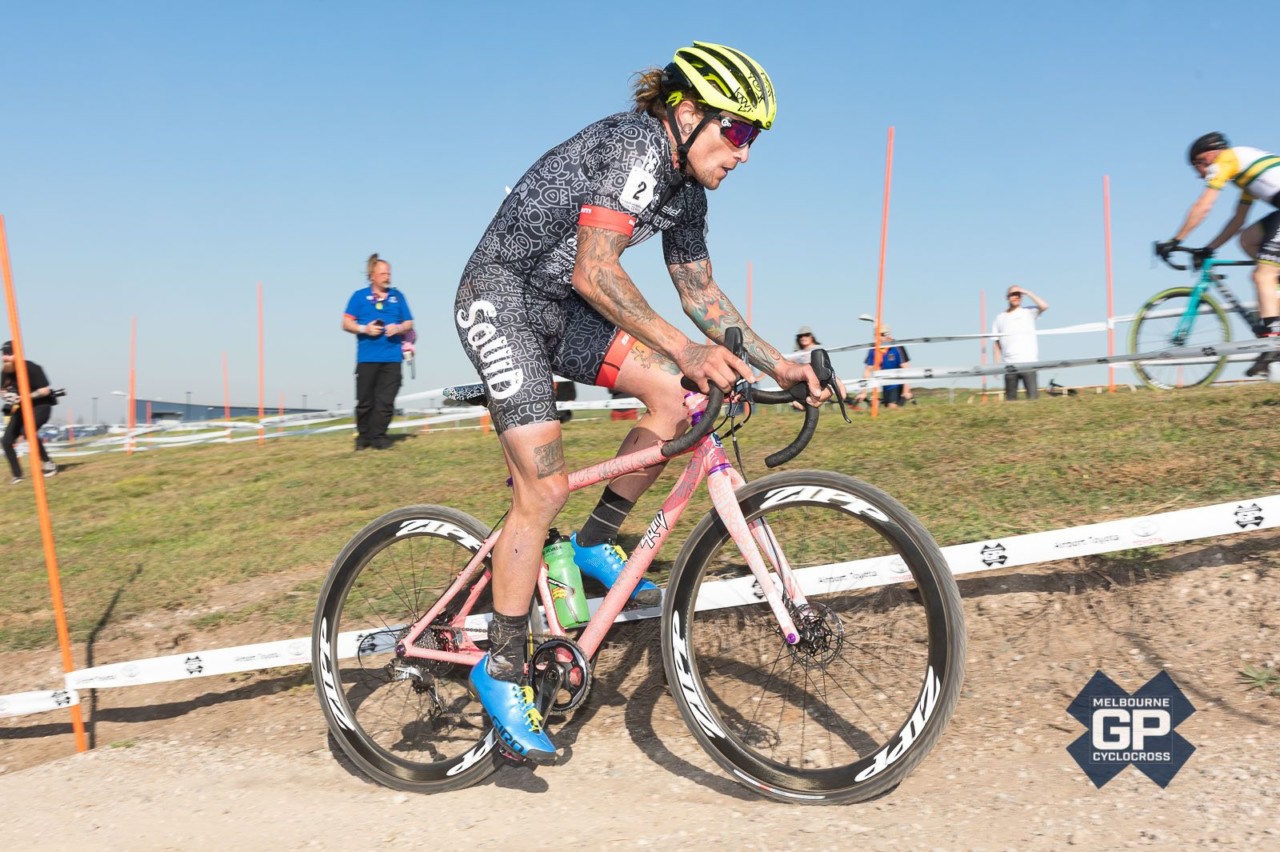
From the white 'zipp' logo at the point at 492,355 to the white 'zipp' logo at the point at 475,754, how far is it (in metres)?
1.30

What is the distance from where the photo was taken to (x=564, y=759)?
388 centimetres

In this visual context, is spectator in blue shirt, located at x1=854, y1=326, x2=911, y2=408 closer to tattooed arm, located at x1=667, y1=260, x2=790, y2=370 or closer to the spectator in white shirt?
the spectator in white shirt

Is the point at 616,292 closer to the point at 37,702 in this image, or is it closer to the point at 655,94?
the point at 655,94

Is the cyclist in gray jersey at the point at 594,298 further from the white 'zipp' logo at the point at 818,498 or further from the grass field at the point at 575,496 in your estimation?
the grass field at the point at 575,496

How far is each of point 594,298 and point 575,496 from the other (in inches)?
165

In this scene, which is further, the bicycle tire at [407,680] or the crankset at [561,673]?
the bicycle tire at [407,680]

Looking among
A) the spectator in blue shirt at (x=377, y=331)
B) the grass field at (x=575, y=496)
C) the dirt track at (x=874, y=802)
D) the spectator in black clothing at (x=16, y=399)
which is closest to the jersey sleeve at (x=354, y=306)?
the spectator in blue shirt at (x=377, y=331)

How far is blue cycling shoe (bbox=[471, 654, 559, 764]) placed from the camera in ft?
11.2

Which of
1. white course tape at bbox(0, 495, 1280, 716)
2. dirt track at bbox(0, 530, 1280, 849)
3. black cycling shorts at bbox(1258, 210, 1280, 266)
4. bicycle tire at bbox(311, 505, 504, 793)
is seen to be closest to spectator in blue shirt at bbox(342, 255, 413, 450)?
dirt track at bbox(0, 530, 1280, 849)

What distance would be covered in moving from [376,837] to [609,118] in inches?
103

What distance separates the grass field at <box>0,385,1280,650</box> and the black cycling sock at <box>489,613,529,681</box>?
1.65 meters

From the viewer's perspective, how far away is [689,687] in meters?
3.37

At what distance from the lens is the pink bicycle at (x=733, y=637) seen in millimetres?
3100

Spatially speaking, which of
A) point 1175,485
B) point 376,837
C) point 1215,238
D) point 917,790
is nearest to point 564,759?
point 376,837
